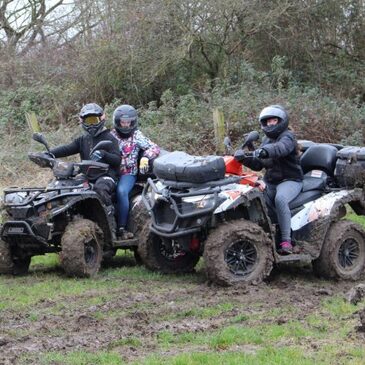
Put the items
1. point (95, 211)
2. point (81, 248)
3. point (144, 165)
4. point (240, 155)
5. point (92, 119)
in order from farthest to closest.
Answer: point (92, 119)
point (144, 165)
point (95, 211)
point (81, 248)
point (240, 155)

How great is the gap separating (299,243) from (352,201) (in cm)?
81

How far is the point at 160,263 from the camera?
943 cm

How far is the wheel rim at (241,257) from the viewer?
27.7ft

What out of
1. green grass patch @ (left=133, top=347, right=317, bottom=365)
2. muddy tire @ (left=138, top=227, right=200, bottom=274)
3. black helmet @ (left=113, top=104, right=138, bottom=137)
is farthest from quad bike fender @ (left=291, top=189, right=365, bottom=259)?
green grass patch @ (left=133, top=347, right=317, bottom=365)


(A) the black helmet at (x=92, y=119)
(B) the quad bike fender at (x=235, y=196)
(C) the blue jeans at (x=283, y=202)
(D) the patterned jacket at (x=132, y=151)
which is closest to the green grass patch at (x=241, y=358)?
(B) the quad bike fender at (x=235, y=196)

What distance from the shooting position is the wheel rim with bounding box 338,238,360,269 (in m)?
9.03

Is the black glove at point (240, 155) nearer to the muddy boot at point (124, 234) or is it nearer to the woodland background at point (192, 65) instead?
the muddy boot at point (124, 234)

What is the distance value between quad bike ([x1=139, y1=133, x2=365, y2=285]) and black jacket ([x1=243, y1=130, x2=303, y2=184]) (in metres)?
0.19

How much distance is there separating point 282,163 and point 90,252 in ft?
7.96

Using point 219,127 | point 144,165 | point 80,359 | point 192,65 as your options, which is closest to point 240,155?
point 144,165

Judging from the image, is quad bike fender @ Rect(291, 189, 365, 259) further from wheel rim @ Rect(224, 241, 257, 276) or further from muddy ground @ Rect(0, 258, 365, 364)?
wheel rim @ Rect(224, 241, 257, 276)

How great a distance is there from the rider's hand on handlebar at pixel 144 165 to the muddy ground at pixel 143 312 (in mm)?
1503

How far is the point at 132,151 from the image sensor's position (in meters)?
10.3

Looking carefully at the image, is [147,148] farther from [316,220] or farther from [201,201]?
[316,220]
